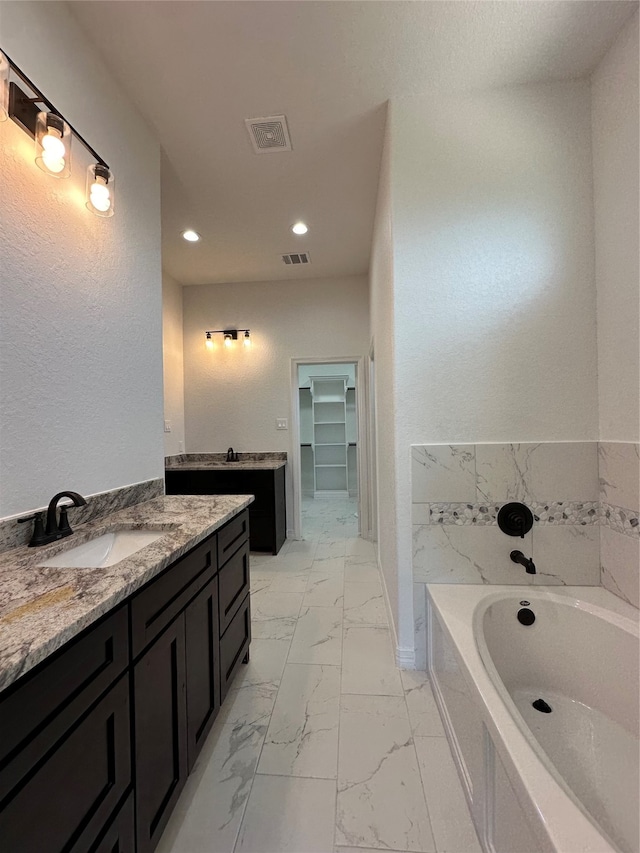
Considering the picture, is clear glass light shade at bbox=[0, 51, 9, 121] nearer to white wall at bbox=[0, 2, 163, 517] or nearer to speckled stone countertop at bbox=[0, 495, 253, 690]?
white wall at bbox=[0, 2, 163, 517]

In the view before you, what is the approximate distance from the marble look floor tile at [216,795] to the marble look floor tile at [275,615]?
2.17 ft

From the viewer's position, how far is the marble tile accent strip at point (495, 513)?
1.69 metres

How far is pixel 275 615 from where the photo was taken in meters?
2.31

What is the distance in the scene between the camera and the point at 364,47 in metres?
1.52

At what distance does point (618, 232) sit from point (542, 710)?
205 cm

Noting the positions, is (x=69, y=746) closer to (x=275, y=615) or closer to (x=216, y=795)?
(x=216, y=795)

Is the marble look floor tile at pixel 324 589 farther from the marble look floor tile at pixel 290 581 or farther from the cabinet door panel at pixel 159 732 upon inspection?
the cabinet door panel at pixel 159 732

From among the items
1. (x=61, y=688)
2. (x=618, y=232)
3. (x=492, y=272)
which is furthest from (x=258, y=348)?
(x=61, y=688)

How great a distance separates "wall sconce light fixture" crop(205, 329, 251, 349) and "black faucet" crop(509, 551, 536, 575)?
10.7 feet

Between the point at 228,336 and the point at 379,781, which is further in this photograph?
the point at 228,336

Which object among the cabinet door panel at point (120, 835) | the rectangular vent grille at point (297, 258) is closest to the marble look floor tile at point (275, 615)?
the cabinet door panel at point (120, 835)

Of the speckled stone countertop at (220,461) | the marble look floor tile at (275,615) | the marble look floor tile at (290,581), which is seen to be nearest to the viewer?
the marble look floor tile at (275,615)

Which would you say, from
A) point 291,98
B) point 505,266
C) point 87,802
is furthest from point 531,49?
point 87,802

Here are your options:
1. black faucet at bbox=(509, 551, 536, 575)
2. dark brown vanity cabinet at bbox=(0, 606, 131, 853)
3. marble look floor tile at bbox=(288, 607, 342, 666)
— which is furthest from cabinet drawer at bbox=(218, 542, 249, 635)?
black faucet at bbox=(509, 551, 536, 575)
